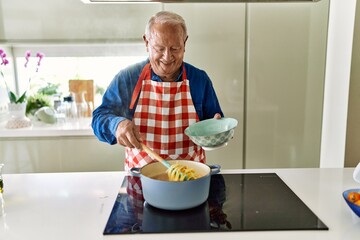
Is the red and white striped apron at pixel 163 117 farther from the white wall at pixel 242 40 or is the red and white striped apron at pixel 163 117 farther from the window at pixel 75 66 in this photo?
the window at pixel 75 66

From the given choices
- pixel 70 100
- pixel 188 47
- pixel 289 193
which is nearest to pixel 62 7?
pixel 70 100

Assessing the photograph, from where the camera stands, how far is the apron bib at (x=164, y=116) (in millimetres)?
1276

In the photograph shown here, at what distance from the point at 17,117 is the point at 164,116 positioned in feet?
3.34

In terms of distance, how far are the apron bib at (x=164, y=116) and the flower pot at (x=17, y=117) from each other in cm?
90

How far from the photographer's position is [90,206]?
881 mm

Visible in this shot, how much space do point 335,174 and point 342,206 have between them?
10.3 inches

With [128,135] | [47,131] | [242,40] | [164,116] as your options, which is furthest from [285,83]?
[47,131]

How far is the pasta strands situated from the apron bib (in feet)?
1.17

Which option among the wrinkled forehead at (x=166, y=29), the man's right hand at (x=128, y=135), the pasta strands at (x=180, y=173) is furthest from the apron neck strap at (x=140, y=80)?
the pasta strands at (x=180, y=173)

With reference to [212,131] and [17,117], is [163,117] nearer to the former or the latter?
[212,131]

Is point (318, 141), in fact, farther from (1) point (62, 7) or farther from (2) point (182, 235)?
(1) point (62, 7)

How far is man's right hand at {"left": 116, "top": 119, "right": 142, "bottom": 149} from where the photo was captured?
97 cm

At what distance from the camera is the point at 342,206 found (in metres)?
0.88

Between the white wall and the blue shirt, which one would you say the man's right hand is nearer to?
the blue shirt
